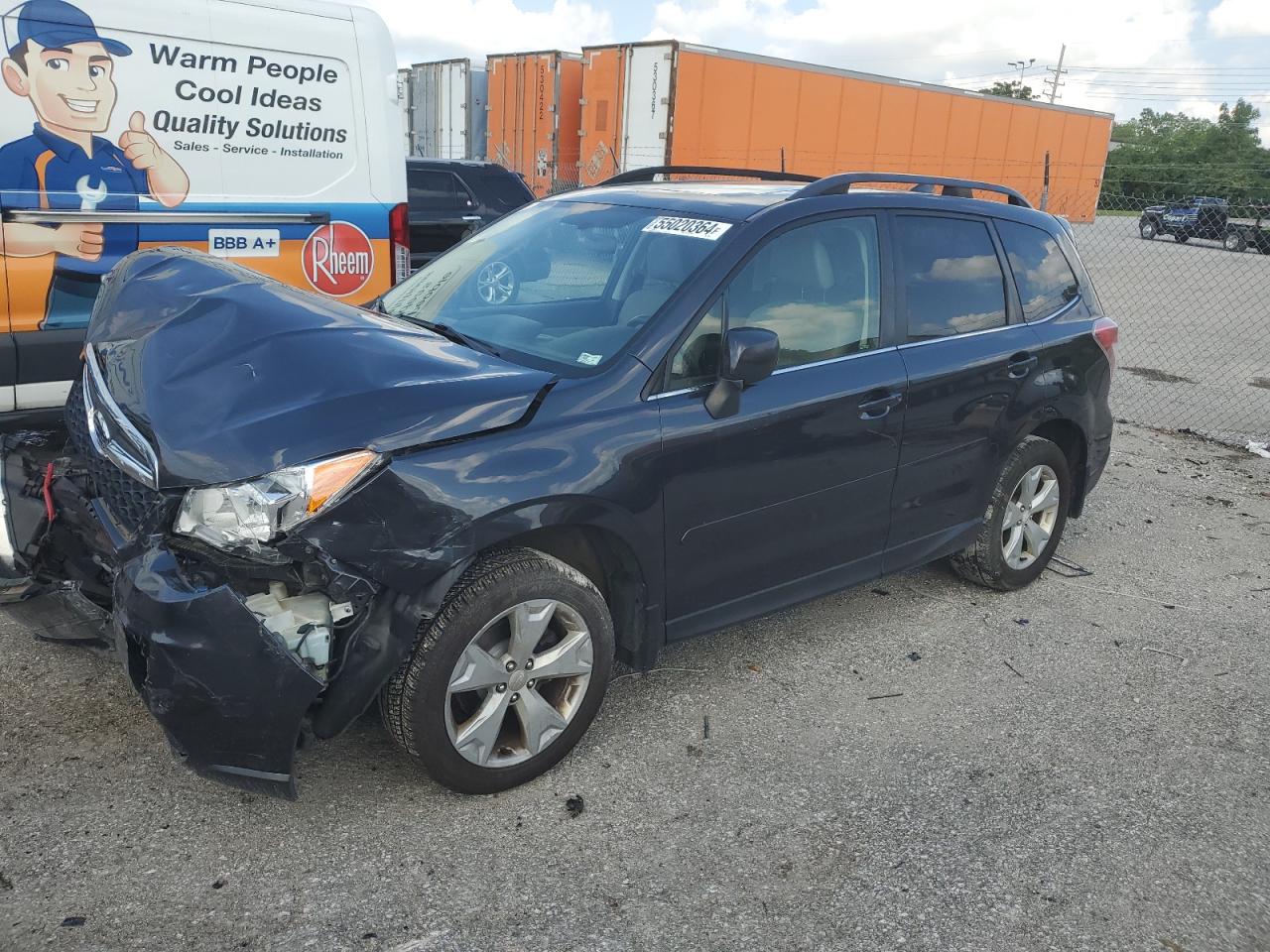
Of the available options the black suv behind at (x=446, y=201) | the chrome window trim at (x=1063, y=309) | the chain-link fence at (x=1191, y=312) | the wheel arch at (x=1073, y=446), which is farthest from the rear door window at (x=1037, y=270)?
the black suv behind at (x=446, y=201)

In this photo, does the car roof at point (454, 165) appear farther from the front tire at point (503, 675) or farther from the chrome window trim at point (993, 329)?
the front tire at point (503, 675)

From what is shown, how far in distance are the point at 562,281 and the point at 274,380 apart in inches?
51.5

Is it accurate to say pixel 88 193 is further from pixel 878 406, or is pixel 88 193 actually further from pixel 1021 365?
pixel 1021 365

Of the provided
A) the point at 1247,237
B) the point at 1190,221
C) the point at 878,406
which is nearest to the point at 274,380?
the point at 878,406

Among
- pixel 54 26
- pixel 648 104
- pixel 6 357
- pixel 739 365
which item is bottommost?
pixel 6 357

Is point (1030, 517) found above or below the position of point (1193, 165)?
below

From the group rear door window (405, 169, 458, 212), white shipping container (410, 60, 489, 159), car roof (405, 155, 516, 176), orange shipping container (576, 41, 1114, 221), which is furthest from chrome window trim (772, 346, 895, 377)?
white shipping container (410, 60, 489, 159)

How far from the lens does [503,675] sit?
296 cm

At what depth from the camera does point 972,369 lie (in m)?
4.18

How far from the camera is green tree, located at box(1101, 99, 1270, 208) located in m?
31.5

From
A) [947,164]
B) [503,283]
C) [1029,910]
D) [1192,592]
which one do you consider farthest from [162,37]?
[947,164]

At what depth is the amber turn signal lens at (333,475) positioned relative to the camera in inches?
102

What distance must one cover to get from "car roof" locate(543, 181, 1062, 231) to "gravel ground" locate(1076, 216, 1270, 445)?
5.13 m

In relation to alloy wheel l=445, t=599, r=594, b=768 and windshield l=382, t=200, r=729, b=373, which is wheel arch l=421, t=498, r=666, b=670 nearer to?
alloy wheel l=445, t=599, r=594, b=768
